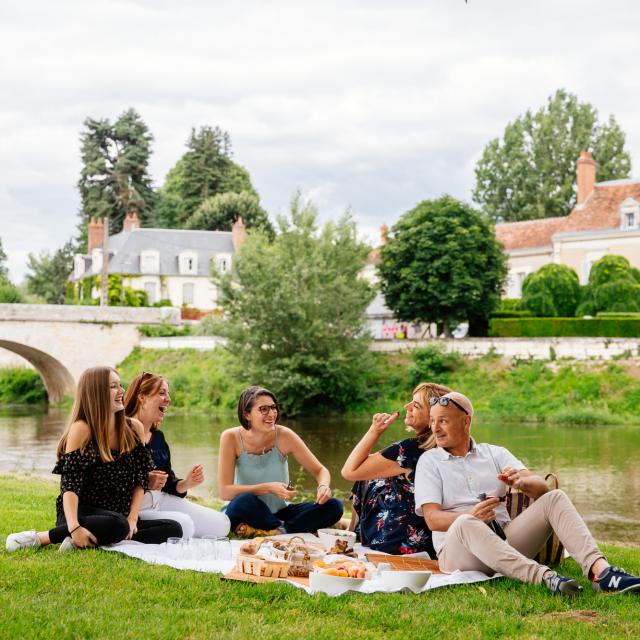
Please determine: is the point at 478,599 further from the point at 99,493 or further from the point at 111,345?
the point at 111,345

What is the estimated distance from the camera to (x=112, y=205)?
48.8m

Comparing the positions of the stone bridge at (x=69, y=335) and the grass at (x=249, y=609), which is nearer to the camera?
the grass at (x=249, y=609)

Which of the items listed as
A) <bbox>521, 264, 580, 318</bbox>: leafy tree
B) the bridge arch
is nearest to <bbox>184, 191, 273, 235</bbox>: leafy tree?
the bridge arch

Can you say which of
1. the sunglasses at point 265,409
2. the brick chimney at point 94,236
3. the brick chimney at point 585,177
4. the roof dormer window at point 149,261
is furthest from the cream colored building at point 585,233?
the sunglasses at point 265,409

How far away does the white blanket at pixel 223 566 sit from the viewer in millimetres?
4406

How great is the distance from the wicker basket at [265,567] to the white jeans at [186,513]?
110cm

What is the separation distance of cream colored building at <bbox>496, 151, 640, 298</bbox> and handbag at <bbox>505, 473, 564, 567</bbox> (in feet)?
97.2

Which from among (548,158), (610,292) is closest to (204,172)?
(548,158)

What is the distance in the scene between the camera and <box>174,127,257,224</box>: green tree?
171ft

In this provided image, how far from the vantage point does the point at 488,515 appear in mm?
4715

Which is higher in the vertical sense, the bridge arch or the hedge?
the hedge

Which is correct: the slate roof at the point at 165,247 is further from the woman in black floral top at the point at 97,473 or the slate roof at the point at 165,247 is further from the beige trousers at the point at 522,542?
the beige trousers at the point at 522,542

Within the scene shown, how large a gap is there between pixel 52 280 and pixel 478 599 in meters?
51.4

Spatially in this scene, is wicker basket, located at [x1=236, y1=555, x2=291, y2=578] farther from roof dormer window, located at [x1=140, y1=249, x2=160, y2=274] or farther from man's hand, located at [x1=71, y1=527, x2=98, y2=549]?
roof dormer window, located at [x1=140, y1=249, x2=160, y2=274]
